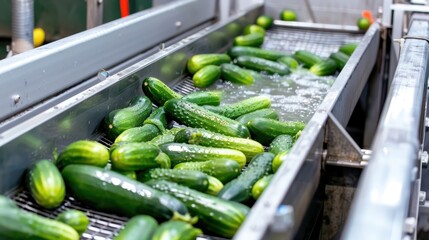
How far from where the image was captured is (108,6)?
491 centimetres

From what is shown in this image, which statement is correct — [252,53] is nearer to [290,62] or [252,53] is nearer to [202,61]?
[290,62]

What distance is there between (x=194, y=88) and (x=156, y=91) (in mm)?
577

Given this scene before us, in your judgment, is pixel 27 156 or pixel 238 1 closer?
pixel 27 156

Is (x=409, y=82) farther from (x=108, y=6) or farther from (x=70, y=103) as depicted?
(x=108, y=6)

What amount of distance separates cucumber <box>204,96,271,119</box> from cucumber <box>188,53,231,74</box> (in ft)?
1.85

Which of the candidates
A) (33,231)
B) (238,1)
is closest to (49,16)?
(238,1)

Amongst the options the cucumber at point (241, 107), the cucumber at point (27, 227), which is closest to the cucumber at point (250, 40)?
the cucumber at point (241, 107)

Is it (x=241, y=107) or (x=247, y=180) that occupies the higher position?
(x=247, y=180)

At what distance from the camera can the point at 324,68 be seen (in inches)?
157

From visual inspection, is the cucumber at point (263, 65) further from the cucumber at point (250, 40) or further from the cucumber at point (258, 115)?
the cucumber at point (258, 115)

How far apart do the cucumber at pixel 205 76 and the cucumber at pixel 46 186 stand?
1595 millimetres

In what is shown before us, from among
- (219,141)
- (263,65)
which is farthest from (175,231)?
(263,65)

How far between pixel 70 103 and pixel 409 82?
4.00 ft

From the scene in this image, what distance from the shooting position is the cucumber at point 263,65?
3.94 meters
